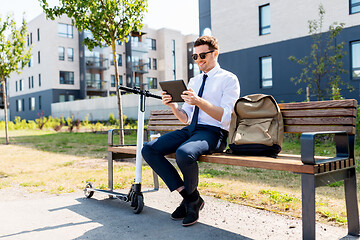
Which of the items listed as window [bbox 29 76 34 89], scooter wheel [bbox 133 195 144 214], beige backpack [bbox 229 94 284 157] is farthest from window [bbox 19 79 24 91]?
beige backpack [bbox 229 94 284 157]

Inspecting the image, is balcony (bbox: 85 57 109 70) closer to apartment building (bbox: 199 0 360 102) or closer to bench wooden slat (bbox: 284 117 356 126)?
apartment building (bbox: 199 0 360 102)

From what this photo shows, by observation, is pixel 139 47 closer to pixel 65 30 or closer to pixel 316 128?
pixel 65 30

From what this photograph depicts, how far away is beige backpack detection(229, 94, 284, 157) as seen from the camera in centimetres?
323

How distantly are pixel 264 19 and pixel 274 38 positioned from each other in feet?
4.26

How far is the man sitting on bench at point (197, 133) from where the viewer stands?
129 inches

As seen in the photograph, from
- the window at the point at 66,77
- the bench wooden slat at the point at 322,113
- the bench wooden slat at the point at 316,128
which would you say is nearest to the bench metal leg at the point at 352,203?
the bench wooden slat at the point at 316,128

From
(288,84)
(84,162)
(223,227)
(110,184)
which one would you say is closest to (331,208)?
(223,227)

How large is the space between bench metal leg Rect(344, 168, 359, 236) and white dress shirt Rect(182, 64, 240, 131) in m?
1.19

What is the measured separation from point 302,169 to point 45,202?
3150 mm

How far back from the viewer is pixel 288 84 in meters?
17.4

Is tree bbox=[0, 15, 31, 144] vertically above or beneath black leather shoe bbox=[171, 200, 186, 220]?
above

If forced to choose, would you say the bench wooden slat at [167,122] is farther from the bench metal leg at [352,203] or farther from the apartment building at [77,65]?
the apartment building at [77,65]

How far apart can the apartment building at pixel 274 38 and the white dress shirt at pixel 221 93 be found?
13172 millimetres

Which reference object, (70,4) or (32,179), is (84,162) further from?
(70,4)
